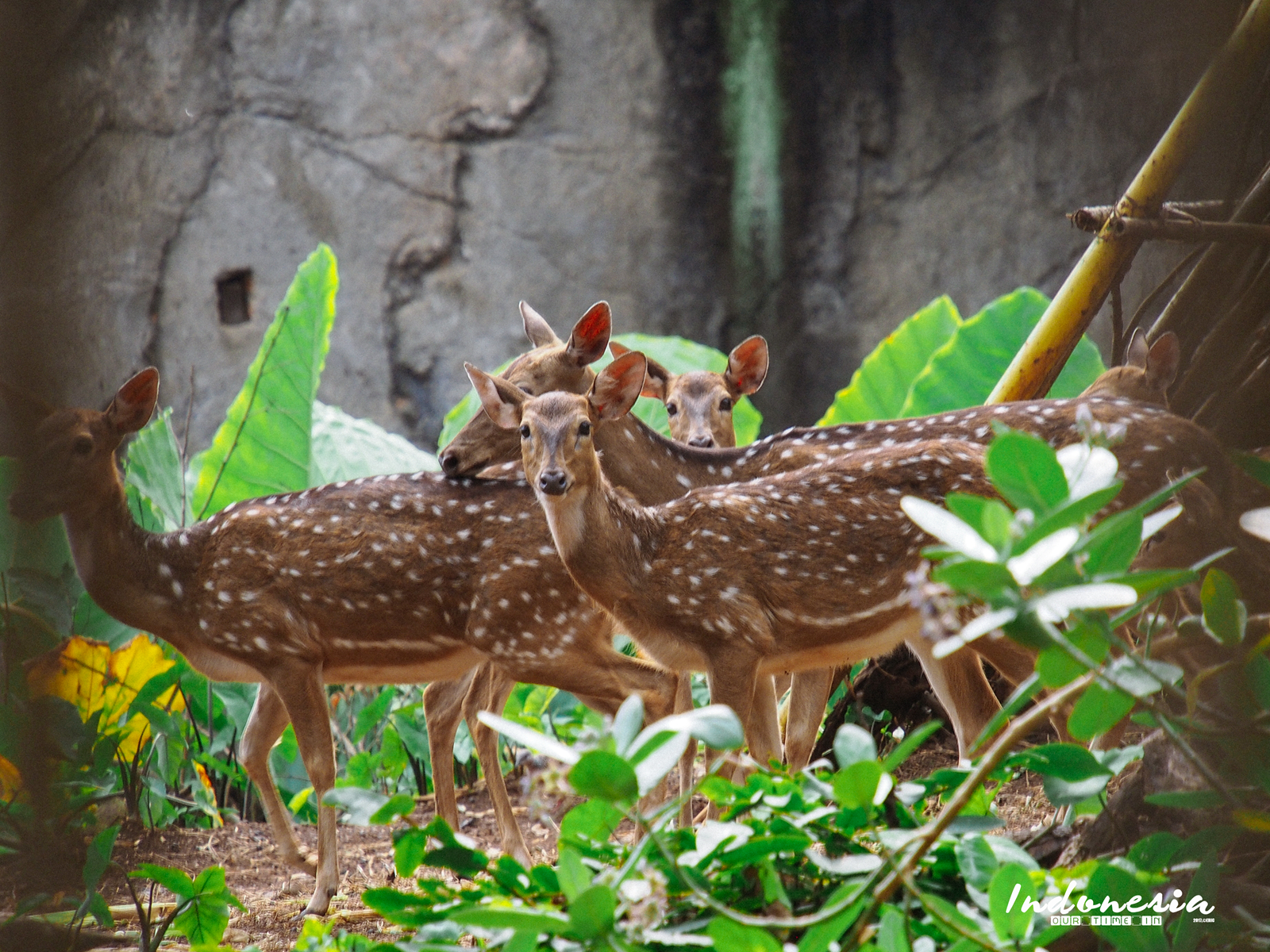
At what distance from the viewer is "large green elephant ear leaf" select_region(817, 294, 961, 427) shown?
510 cm

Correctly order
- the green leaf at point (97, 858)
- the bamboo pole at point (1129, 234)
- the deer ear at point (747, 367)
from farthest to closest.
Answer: the deer ear at point (747, 367), the bamboo pole at point (1129, 234), the green leaf at point (97, 858)

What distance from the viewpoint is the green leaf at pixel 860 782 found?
1177 mm

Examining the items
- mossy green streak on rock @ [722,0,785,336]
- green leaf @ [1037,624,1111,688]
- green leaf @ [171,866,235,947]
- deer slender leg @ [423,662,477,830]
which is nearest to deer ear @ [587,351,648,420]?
deer slender leg @ [423,662,477,830]

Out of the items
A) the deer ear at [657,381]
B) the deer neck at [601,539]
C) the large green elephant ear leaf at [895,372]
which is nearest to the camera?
the deer neck at [601,539]

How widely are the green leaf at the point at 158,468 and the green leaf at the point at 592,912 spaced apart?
3.73 meters

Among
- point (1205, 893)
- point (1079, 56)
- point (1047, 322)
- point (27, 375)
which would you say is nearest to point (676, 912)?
point (1205, 893)

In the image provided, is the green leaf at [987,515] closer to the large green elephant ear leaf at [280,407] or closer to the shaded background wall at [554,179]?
the large green elephant ear leaf at [280,407]

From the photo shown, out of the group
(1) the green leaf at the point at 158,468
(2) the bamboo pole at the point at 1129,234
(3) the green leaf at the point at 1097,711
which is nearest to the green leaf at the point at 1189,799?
(3) the green leaf at the point at 1097,711

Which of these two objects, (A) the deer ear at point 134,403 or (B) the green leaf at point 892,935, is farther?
(A) the deer ear at point 134,403

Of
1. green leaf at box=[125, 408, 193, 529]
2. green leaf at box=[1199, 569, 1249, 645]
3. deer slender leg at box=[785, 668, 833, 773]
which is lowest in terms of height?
deer slender leg at box=[785, 668, 833, 773]

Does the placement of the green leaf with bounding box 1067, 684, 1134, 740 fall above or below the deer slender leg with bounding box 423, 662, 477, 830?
above

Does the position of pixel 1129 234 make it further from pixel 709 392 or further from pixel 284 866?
pixel 284 866

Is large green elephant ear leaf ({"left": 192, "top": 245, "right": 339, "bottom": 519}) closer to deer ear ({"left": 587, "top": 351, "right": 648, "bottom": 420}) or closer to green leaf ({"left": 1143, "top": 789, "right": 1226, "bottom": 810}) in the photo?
deer ear ({"left": 587, "top": 351, "right": 648, "bottom": 420})

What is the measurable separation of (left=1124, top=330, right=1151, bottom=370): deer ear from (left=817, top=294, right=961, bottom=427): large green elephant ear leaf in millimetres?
1764
